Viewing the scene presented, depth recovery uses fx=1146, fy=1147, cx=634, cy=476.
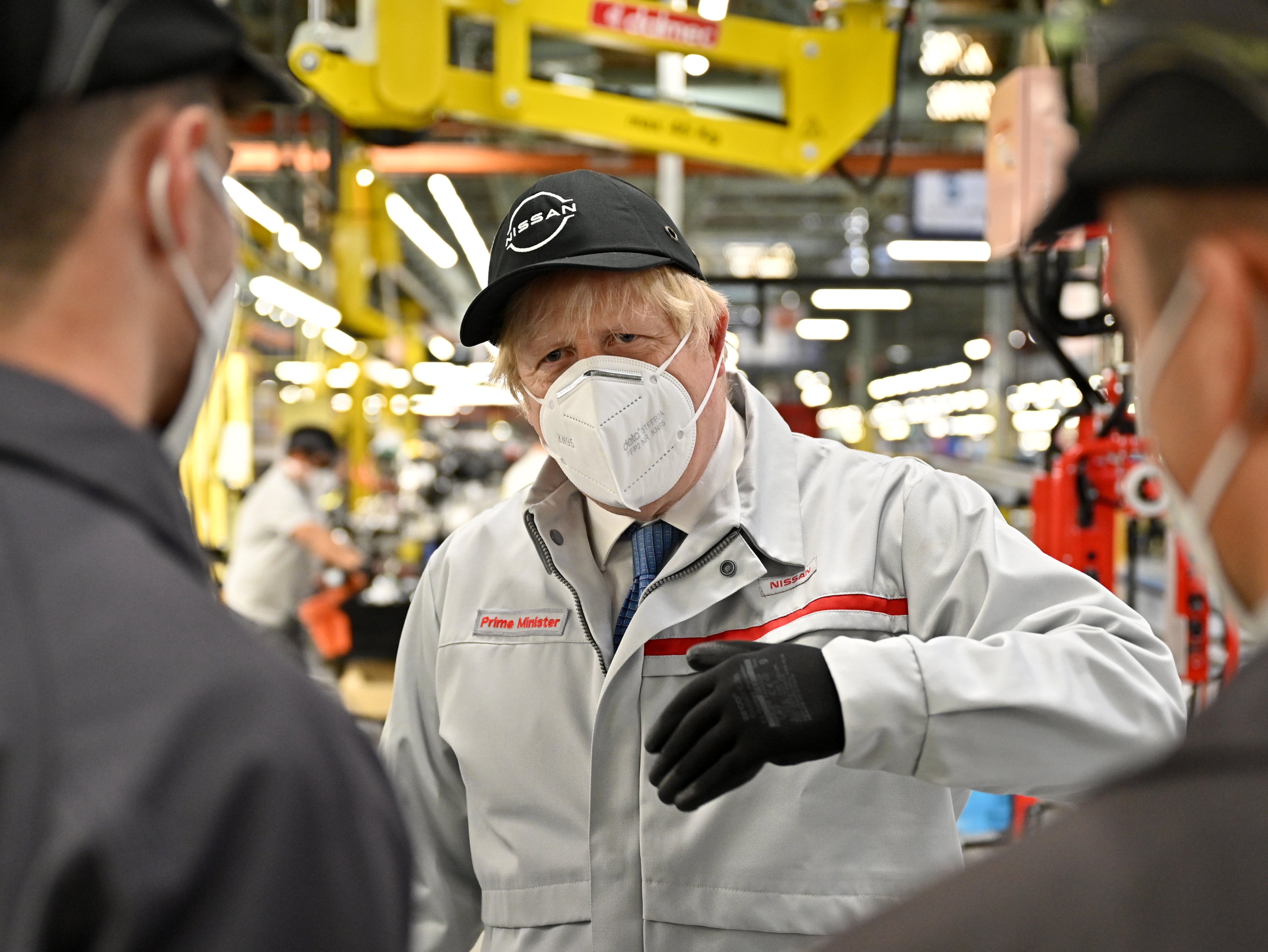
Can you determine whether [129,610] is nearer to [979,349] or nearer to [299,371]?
[979,349]

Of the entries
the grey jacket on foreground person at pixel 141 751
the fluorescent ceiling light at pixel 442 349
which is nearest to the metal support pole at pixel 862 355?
the fluorescent ceiling light at pixel 442 349

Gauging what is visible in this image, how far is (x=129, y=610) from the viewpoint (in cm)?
71

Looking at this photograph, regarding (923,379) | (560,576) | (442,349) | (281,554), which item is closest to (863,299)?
(281,554)

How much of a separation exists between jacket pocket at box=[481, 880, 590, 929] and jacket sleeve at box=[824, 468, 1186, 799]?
0.47m

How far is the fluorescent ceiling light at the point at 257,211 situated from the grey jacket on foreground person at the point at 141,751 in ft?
23.2

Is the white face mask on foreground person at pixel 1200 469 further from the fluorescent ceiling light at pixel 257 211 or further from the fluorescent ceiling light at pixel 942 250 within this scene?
the fluorescent ceiling light at pixel 942 250

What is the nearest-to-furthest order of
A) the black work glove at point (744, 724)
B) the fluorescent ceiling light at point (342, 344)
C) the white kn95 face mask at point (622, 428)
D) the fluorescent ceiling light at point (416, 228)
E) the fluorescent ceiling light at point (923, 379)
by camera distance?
the black work glove at point (744, 724) < the white kn95 face mask at point (622, 428) < the fluorescent ceiling light at point (416, 228) < the fluorescent ceiling light at point (342, 344) < the fluorescent ceiling light at point (923, 379)

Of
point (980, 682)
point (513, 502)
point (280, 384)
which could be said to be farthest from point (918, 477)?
point (280, 384)

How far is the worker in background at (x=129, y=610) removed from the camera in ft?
2.19

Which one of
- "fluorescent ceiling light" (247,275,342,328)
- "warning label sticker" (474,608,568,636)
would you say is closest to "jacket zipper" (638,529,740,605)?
"warning label sticker" (474,608,568,636)

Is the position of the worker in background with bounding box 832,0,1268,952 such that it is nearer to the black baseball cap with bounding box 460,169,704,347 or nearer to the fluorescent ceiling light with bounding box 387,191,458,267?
the black baseball cap with bounding box 460,169,704,347

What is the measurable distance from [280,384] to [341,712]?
25536mm

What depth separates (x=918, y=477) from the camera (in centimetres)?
169

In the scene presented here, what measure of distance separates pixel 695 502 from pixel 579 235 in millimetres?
445
